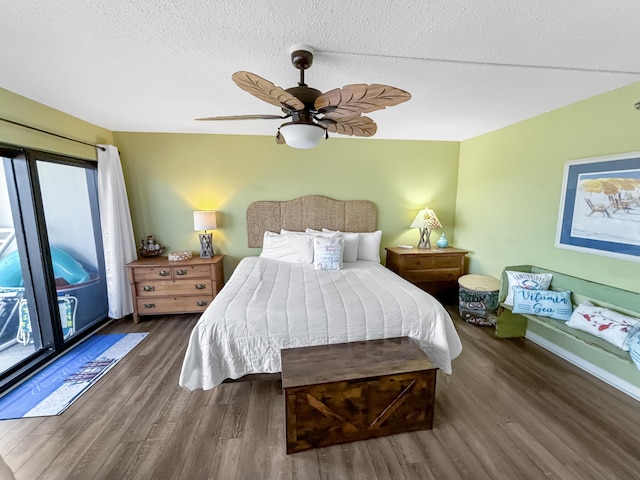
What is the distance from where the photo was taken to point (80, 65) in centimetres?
178

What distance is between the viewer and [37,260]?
2393 millimetres

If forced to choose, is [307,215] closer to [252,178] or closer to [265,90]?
[252,178]

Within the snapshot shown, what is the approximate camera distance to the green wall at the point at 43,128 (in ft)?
6.88

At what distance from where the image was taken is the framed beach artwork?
2.01 meters

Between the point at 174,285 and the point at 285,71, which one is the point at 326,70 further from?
the point at 174,285

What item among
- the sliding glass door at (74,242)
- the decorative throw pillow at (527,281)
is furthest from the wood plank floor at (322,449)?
the sliding glass door at (74,242)

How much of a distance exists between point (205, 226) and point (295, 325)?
6.81 feet

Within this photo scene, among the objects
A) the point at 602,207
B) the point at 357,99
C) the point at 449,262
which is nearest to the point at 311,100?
the point at 357,99

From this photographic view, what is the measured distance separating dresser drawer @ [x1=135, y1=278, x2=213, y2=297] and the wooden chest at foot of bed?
188 centimetres

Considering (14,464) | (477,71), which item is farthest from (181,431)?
(477,71)

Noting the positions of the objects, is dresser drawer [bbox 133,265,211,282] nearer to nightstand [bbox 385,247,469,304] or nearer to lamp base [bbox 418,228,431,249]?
nightstand [bbox 385,247,469,304]

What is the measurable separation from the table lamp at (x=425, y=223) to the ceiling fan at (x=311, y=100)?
7.23ft

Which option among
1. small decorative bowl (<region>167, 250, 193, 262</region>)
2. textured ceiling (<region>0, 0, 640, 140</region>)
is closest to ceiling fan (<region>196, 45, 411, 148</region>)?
textured ceiling (<region>0, 0, 640, 140</region>)

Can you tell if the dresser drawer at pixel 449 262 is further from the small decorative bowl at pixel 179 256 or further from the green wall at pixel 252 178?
the small decorative bowl at pixel 179 256
